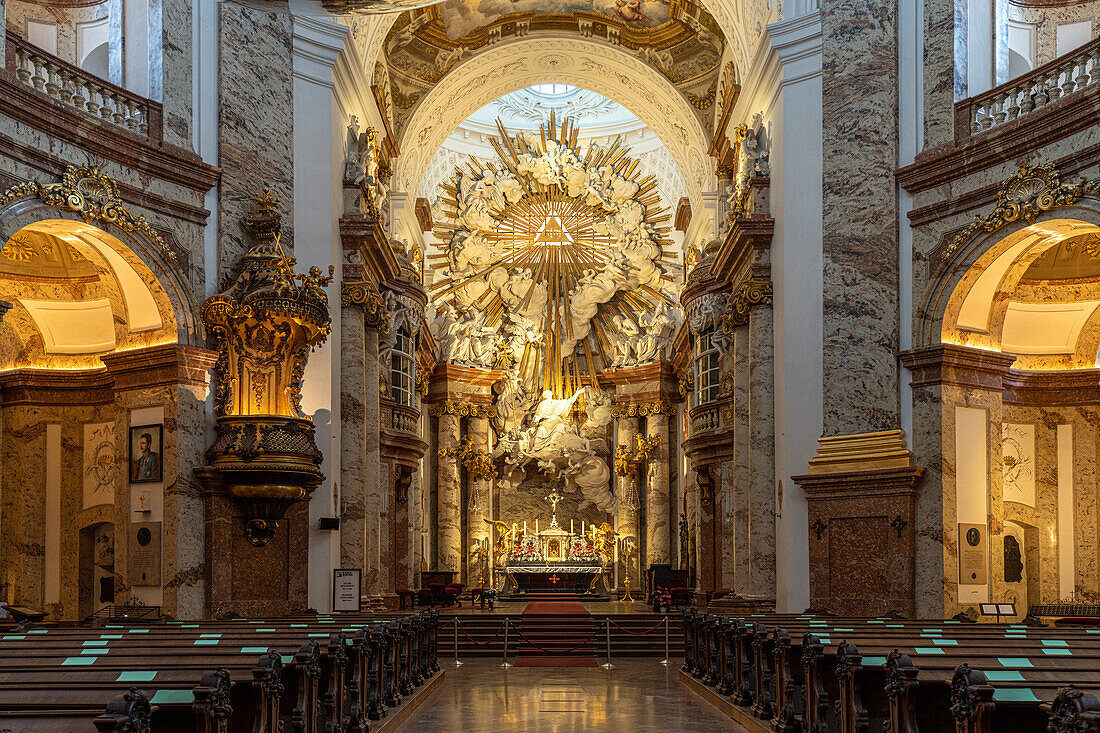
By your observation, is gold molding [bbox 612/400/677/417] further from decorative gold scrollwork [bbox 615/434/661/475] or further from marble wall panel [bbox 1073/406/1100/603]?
marble wall panel [bbox 1073/406/1100/603]

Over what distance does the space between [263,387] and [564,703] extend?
6.03 metres

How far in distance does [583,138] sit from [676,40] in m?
7.22

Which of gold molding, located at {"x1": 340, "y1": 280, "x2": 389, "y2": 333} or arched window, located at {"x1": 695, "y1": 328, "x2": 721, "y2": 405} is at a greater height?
gold molding, located at {"x1": 340, "y1": 280, "x2": 389, "y2": 333}

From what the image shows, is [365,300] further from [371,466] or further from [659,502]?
Result: [659,502]

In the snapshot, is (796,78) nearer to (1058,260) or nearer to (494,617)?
(1058,260)

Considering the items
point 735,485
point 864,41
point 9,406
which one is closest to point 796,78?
point 864,41

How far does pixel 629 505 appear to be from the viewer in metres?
32.8

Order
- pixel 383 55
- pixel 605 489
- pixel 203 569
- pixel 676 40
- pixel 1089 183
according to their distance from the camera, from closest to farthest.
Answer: pixel 1089 183
pixel 203 569
pixel 383 55
pixel 676 40
pixel 605 489

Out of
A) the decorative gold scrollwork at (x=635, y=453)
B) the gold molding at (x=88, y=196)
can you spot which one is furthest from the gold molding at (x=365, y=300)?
the decorative gold scrollwork at (x=635, y=453)

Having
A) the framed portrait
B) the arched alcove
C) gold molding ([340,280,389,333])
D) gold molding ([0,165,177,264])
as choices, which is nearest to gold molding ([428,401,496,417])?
gold molding ([340,280,389,333])

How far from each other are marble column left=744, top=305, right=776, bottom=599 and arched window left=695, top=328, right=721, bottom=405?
11.3 feet

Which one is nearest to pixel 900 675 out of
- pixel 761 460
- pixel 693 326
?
pixel 761 460

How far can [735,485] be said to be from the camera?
2070cm

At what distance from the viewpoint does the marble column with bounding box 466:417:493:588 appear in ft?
107
